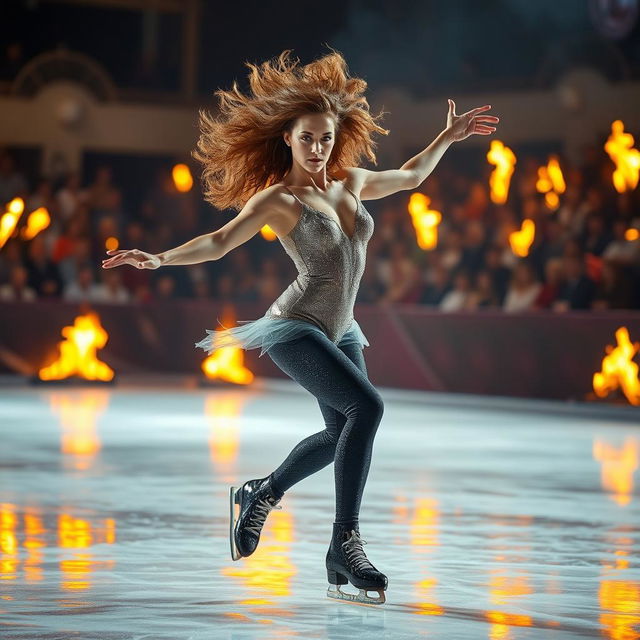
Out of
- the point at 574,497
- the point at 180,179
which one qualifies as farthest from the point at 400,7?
the point at 574,497

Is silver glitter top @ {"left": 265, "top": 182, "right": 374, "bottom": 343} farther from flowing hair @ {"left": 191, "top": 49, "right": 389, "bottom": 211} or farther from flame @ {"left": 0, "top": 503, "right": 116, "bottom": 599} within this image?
flame @ {"left": 0, "top": 503, "right": 116, "bottom": 599}

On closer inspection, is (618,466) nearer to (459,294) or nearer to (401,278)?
(459,294)

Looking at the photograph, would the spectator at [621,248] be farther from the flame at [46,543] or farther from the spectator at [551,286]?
the flame at [46,543]

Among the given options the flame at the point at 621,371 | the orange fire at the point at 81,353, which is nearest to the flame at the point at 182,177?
the orange fire at the point at 81,353

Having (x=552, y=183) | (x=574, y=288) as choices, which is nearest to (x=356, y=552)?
(x=574, y=288)

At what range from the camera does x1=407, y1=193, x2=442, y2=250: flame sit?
71.8 ft

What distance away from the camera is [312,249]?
241 inches

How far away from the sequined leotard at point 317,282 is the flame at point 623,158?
45.3 feet

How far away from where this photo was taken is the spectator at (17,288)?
2216cm

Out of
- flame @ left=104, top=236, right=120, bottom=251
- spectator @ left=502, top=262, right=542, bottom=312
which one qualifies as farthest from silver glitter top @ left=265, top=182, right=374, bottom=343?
flame @ left=104, top=236, right=120, bottom=251

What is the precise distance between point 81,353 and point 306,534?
1426 cm

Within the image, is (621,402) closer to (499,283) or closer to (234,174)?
(499,283)

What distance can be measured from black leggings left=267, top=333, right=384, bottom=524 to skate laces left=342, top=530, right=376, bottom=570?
0.06 m

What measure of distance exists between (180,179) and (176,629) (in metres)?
21.9
